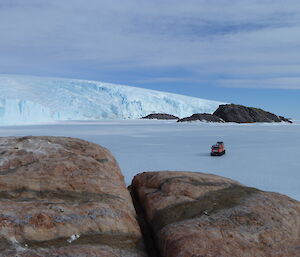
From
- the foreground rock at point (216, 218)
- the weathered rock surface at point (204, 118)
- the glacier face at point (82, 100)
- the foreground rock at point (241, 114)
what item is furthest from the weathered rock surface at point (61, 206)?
the foreground rock at point (241, 114)

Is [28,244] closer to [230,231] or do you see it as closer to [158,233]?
[158,233]

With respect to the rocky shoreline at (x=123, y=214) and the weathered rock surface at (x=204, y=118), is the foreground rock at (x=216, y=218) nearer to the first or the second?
the rocky shoreline at (x=123, y=214)

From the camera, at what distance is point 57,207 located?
3.31m

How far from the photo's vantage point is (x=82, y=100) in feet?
163

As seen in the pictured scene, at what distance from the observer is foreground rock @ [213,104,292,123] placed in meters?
52.8

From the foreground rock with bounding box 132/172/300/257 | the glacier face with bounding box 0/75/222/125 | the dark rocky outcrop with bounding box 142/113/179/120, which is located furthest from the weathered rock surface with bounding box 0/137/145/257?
the dark rocky outcrop with bounding box 142/113/179/120

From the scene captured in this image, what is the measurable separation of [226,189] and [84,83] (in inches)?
1977

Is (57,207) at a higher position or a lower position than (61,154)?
lower

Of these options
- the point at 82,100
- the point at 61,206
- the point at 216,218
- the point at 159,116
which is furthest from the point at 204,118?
the point at 61,206

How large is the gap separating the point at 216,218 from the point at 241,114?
52.4m

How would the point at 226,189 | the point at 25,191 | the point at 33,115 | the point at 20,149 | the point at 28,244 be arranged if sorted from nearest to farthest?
1. the point at 28,244
2. the point at 25,191
3. the point at 226,189
4. the point at 20,149
5. the point at 33,115

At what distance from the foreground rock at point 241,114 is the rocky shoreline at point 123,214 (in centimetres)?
4962

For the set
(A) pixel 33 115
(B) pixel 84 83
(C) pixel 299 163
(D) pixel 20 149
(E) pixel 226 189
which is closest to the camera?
(E) pixel 226 189

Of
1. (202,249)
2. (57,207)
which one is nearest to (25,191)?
(57,207)
